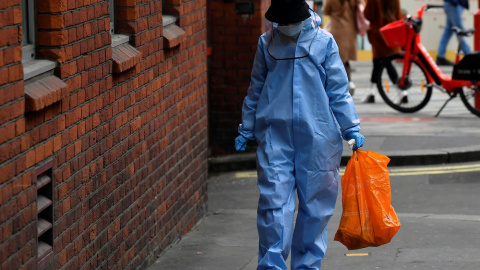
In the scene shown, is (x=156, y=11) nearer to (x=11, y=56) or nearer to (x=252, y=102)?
(x=252, y=102)

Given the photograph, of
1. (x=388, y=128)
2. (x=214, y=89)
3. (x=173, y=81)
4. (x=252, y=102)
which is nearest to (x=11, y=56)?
(x=252, y=102)

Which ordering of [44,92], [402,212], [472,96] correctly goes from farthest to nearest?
1. [472,96]
2. [402,212]
3. [44,92]

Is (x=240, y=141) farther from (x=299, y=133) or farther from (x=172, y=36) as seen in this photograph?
(x=172, y=36)

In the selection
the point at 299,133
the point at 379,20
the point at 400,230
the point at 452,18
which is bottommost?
the point at 452,18

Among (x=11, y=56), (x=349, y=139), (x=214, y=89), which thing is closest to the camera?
(x=11, y=56)

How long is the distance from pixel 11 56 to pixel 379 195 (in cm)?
247

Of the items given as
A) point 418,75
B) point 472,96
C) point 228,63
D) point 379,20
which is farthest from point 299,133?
point 379,20

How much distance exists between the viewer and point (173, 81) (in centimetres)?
723

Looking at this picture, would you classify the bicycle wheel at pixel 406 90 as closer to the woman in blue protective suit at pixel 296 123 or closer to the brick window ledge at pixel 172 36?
the brick window ledge at pixel 172 36

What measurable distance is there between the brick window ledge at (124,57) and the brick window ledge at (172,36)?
27.6 inches

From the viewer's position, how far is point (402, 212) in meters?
8.69

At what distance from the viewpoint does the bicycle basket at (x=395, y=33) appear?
43.0 feet

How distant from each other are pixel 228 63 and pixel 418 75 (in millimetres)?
3829

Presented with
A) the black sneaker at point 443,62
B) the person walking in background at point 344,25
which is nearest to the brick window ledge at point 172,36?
the person walking in background at point 344,25
